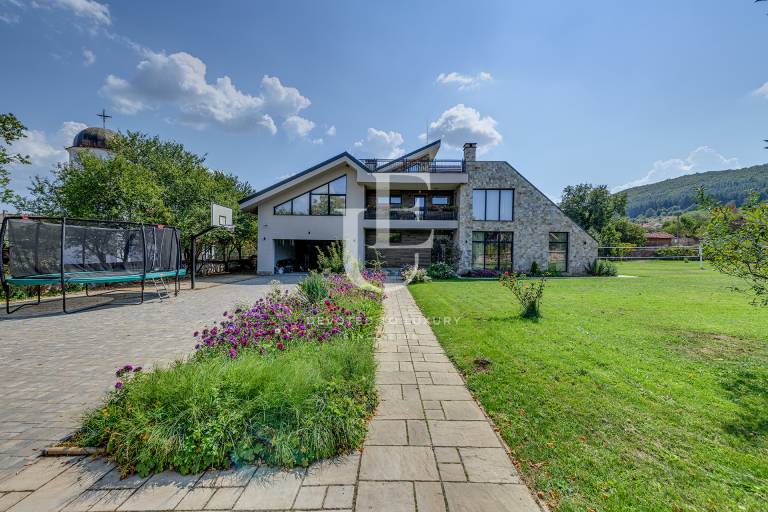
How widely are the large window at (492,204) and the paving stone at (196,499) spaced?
57.7ft

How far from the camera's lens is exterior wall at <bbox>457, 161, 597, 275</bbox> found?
17.7 m

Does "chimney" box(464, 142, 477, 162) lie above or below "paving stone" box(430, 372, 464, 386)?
above

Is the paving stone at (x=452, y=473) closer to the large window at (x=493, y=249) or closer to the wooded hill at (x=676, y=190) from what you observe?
the large window at (x=493, y=249)

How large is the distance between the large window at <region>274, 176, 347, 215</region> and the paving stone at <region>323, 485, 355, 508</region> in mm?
16610

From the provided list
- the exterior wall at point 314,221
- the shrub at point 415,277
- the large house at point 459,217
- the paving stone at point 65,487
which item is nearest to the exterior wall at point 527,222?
the large house at point 459,217

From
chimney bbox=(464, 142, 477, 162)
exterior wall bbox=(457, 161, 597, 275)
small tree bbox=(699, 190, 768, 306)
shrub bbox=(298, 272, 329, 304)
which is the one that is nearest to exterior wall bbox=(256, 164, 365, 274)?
exterior wall bbox=(457, 161, 597, 275)

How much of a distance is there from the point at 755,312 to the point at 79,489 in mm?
11649

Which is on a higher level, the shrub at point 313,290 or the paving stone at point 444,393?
the shrub at point 313,290

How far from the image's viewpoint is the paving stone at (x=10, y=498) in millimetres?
1829

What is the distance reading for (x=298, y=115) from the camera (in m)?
14.5

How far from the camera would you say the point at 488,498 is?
74.3 inches

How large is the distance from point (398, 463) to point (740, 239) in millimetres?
5107

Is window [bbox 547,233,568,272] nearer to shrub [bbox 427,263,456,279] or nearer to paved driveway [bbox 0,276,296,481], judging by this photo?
shrub [bbox 427,263,456,279]

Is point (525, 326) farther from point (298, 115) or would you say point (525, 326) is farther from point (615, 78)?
point (298, 115)
